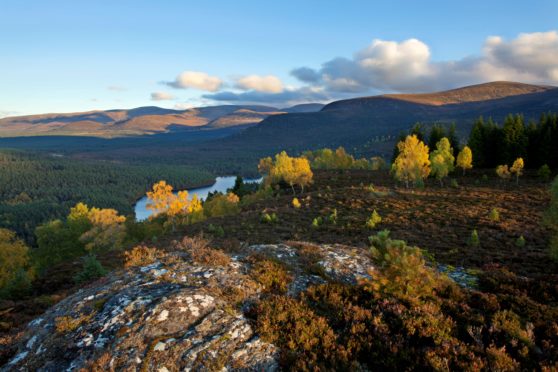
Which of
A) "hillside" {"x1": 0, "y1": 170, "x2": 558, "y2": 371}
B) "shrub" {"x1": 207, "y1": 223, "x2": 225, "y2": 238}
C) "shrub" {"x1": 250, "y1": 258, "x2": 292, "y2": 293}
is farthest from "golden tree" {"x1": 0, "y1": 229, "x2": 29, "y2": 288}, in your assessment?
"shrub" {"x1": 250, "y1": 258, "x2": 292, "y2": 293}

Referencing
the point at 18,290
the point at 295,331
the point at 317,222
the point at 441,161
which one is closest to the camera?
the point at 295,331

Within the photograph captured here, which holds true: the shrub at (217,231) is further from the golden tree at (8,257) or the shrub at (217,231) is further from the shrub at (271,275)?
the golden tree at (8,257)

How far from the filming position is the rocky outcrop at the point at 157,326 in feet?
25.4

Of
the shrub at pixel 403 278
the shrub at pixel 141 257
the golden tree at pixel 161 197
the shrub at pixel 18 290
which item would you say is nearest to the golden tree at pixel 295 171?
the golden tree at pixel 161 197

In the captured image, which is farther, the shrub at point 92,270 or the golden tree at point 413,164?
the golden tree at point 413,164

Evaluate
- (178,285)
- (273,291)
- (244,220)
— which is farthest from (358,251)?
(244,220)

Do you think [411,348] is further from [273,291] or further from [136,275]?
[136,275]

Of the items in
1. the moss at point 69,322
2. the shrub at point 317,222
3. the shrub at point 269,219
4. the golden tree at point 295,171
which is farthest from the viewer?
the golden tree at point 295,171

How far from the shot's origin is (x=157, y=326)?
8.52 meters

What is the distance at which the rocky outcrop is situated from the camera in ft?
25.4

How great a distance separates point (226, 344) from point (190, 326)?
1162 mm

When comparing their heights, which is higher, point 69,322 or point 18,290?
point 69,322

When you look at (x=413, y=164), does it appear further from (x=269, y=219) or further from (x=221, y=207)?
(x=221, y=207)

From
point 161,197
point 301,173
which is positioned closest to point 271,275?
point 161,197
